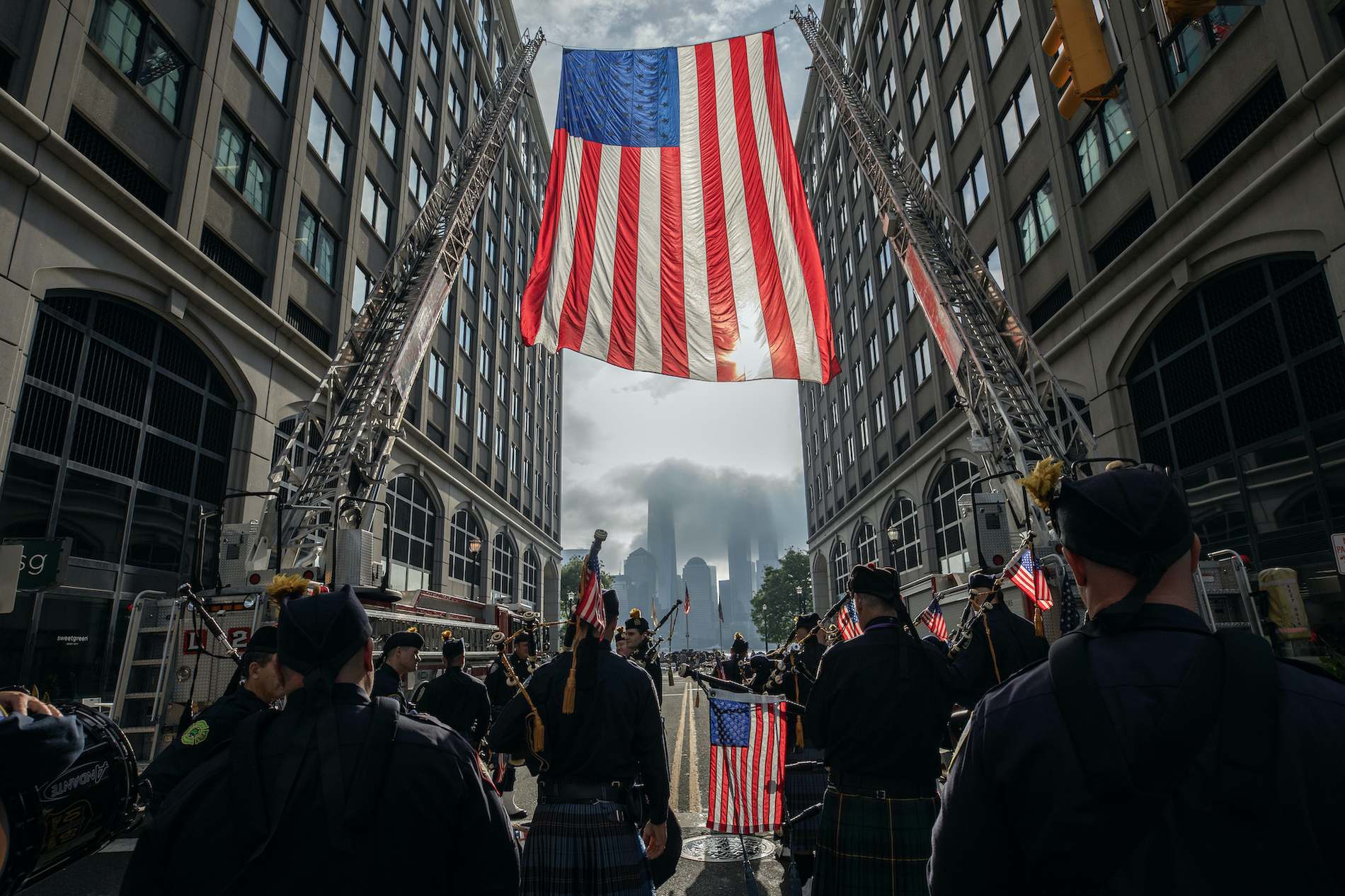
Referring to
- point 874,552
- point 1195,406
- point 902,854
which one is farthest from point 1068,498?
point 874,552

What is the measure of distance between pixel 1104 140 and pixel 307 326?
20.0m

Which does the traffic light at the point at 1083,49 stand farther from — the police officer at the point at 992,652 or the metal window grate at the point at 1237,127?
the metal window grate at the point at 1237,127

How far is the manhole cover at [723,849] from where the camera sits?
6656 millimetres

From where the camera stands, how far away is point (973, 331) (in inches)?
576

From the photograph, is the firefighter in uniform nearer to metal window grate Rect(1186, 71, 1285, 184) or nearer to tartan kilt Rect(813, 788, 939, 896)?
tartan kilt Rect(813, 788, 939, 896)

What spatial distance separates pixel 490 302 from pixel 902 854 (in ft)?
114

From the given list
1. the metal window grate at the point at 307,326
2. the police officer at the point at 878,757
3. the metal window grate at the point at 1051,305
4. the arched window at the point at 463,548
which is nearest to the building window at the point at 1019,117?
the metal window grate at the point at 1051,305

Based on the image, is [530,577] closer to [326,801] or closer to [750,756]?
[750,756]

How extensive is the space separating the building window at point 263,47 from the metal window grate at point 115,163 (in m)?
4.63

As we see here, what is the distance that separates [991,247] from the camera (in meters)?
22.2

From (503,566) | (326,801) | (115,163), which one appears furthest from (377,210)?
(326,801)

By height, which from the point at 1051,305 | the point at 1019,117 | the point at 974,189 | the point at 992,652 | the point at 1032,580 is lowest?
the point at 992,652

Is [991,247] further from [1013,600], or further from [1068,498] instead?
[1068,498]

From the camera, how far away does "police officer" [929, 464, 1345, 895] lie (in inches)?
51.8
